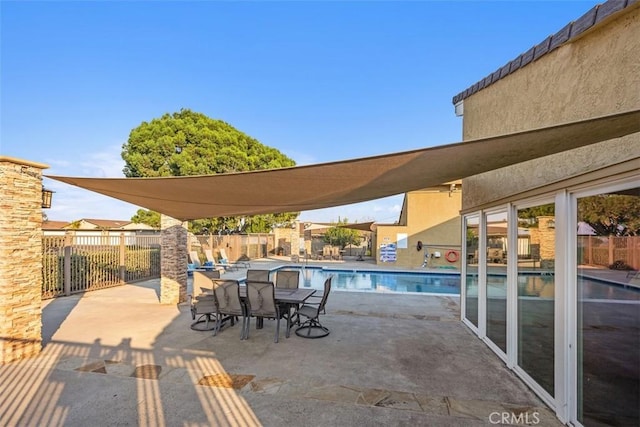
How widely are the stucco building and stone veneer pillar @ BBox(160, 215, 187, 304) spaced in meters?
7.65

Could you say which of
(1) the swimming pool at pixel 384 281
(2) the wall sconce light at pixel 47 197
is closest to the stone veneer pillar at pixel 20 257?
(2) the wall sconce light at pixel 47 197

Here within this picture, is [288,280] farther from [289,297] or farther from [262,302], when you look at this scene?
[262,302]

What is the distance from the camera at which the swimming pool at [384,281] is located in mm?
13328

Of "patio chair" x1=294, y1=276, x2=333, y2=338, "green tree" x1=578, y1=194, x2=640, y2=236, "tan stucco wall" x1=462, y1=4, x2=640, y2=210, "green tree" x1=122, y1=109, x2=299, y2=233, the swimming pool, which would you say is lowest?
the swimming pool

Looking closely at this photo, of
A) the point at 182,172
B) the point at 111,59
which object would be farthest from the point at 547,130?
the point at 182,172

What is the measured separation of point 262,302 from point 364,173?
356 centimetres

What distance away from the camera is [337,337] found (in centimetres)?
611

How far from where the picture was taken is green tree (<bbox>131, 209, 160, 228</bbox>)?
2222cm

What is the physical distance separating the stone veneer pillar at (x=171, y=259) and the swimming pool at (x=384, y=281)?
5033 millimetres

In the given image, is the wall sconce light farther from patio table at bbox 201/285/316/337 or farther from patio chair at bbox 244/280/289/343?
patio chair at bbox 244/280/289/343

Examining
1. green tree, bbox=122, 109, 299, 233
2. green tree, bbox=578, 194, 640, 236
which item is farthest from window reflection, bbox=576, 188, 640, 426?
green tree, bbox=122, 109, 299, 233

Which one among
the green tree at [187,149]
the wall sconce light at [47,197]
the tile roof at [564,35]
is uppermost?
the green tree at [187,149]

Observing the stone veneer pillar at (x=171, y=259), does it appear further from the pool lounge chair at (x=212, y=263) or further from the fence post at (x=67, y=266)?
the pool lounge chair at (x=212, y=263)

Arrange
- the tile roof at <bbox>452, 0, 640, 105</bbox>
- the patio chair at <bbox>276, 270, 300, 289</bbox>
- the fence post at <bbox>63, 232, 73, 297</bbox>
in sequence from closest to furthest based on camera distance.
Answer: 1. the tile roof at <bbox>452, 0, 640, 105</bbox>
2. the patio chair at <bbox>276, 270, 300, 289</bbox>
3. the fence post at <bbox>63, 232, 73, 297</bbox>
